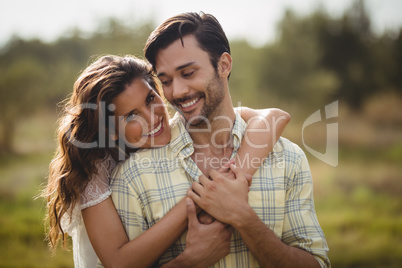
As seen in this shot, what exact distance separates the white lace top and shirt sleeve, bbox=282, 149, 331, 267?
986 millimetres

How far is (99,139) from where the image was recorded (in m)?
2.02

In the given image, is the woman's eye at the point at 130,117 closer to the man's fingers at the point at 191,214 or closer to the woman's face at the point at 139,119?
the woman's face at the point at 139,119

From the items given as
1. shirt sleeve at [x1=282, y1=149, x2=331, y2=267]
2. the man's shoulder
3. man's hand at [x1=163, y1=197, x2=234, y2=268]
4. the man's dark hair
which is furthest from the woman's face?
shirt sleeve at [x1=282, y1=149, x2=331, y2=267]

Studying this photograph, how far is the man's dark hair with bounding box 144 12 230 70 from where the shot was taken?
201 cm

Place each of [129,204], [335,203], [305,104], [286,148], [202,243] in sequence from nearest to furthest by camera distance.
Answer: [202,243] < [129,204] < [286,148] < [335,203] < [305,104]

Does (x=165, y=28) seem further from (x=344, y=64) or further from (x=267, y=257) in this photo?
(x=344, y=64)

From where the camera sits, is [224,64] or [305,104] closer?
[224,64]

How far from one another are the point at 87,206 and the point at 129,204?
0.22 m

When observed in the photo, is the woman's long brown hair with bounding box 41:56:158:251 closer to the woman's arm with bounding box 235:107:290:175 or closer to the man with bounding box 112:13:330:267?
the man with bounding box 112:13:330:267

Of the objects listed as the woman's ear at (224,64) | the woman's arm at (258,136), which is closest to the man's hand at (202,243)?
the woman's arm at (258,136)

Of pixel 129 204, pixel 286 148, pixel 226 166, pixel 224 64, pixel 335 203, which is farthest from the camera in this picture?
pixel 335 203

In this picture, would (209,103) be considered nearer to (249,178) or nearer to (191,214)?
(249,178)

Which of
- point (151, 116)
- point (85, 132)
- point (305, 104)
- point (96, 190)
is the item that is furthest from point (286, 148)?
point (305, 104)

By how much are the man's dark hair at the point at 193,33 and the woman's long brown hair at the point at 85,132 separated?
0.58ft
